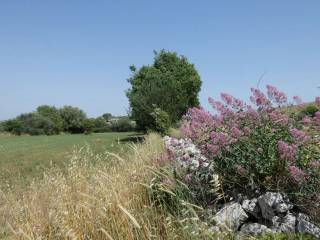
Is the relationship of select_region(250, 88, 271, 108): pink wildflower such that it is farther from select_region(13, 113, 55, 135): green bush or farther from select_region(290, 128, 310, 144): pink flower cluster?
select_region(13, 113, 55, 135): green bush

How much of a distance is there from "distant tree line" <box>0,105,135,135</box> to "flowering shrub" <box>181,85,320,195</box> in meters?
50.5

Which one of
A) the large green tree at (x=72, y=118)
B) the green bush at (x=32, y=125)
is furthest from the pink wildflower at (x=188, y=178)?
the large green tree at (x=72, y=118)

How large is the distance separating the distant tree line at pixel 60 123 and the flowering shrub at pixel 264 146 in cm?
5048

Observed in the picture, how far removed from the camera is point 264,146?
142 inches

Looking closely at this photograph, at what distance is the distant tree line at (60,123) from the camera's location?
209 ft

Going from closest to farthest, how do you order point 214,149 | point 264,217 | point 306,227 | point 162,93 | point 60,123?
Answer: point 306,227 → point 264,217 → point 214,149 → point 162,93 → point 60,123

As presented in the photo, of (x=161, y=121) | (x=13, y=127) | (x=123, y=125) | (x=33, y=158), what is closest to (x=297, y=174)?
(x=33, y=158)

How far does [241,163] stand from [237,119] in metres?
0.57

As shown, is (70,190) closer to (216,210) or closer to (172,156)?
(172,156)

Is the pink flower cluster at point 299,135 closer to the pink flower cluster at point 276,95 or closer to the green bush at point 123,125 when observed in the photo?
the pink flower cluster at point 276,95

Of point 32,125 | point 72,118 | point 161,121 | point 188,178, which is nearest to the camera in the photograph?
point 188,178

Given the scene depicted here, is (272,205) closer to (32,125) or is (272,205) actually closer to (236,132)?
(236,132)

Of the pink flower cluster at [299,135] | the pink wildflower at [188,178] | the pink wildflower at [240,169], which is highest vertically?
the pink flower cluster at [299,135]

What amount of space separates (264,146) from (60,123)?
237 ft
